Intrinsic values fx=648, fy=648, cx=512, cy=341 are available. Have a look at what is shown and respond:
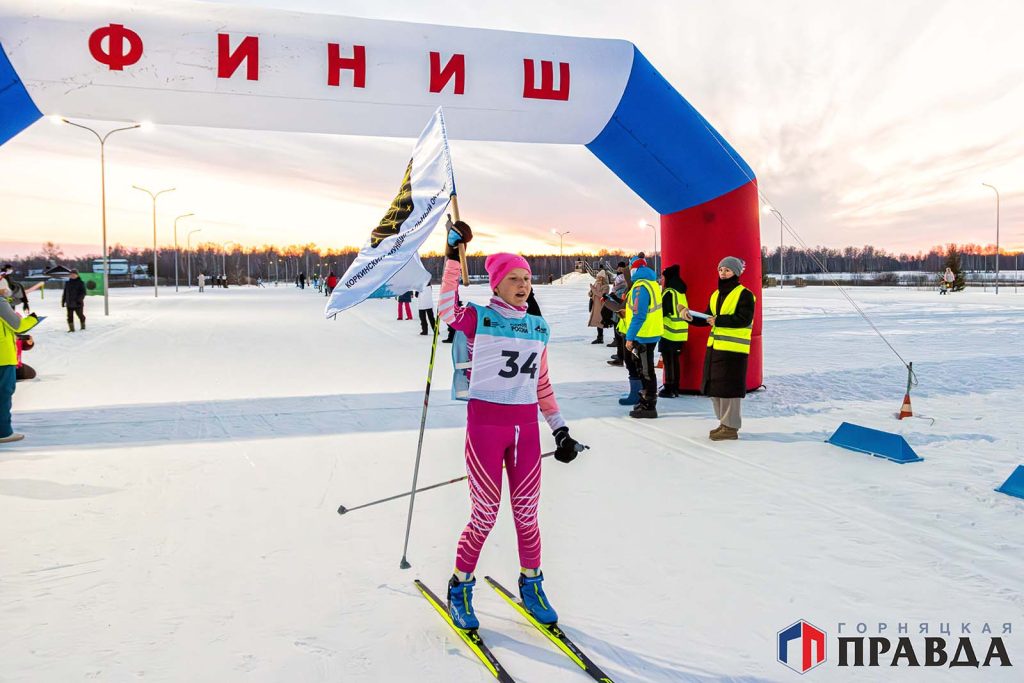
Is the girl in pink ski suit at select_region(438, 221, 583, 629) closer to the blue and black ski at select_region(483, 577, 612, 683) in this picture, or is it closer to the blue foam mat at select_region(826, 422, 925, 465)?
the blue and black ski at select_region(483, 577, 612, 683)

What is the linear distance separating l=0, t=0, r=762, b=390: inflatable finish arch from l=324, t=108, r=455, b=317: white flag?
13.8 ft

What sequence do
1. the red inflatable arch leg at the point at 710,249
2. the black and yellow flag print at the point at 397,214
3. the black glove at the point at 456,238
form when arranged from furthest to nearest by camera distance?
the red inflatable arch leg at the point at 710,249
the black and yellow flag print at the point at 397,214
the black glove at the point at 456,238

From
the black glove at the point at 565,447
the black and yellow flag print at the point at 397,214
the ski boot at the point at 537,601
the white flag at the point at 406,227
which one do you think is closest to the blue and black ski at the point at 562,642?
the ski boot at the point at 537,601

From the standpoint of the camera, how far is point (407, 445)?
6.38 metres

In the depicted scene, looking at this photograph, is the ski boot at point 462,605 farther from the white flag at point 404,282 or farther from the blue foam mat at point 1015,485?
the blue foam mat at point 1015,485

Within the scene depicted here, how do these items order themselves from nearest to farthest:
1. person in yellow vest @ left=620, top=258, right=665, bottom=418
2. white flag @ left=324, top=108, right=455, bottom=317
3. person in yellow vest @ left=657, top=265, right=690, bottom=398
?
white flag @ left=324, top=108, right=455, bottom=317, person in yellow vest @ left=620, top=258, right=665, bottom=418, person in yellow vest @ left=657, top=265, right=690, bottom=398

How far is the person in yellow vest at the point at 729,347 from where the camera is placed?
20.5 ft

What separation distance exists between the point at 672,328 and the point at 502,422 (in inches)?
230

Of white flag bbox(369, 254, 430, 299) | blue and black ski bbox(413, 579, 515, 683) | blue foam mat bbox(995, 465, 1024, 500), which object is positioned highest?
white flag bbox(369, 254, 430, 299)

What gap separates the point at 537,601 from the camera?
309 cm

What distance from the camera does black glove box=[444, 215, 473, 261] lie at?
3203 millimetres

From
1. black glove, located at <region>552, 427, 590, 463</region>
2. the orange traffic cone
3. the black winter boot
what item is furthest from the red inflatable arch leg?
black glove, located at <region>552, 427, 590, 463</region>

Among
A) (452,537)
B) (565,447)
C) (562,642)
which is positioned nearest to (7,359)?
(452,537)

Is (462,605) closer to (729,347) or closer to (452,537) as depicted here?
(452,537)
